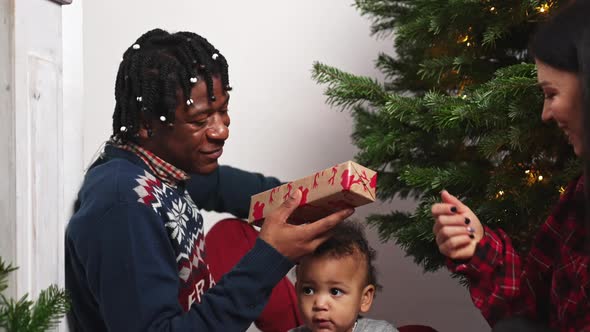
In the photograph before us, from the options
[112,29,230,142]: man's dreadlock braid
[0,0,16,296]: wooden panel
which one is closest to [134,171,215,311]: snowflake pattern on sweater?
[112,29,230,142]: man's dreadlock braid

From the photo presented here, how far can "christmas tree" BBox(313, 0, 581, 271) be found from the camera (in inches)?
65.8

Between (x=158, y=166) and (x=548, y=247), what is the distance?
0.70 metres

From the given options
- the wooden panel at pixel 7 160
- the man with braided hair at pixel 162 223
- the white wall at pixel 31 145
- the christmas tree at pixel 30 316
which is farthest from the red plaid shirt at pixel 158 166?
the christmas tree at pixel 30 316

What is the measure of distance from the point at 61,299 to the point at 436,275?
1.89 m

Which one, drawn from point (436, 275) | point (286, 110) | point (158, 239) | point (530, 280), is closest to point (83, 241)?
Answer: point (158, 239)

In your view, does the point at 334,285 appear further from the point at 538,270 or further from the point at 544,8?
the point at 544,8

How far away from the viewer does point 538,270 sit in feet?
4.79

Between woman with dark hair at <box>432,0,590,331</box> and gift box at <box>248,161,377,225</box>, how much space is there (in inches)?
5.4

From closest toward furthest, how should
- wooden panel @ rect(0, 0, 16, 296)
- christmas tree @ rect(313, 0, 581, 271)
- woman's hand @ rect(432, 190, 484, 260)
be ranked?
wooden panel @ rect(0, 0, 16, 296), woman's hand @ rect(432, 190, 484, 260), christmas tree @ rect(313, 0, 581, 271)

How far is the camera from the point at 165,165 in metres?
1.61

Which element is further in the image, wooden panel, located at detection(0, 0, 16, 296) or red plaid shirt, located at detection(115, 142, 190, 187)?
red plaid shirt, located at detection(115, 142, 190, 187)

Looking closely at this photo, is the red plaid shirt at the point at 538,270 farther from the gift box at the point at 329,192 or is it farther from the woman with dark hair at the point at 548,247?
the gift box at the point at 329,192

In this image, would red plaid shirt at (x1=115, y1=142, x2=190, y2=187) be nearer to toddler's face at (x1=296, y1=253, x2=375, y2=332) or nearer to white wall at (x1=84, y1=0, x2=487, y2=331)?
toddler's face at (x1=296, y1=253, x2=375, y2=332)

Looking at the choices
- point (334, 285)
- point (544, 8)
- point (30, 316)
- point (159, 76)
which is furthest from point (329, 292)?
point (30, 316)
